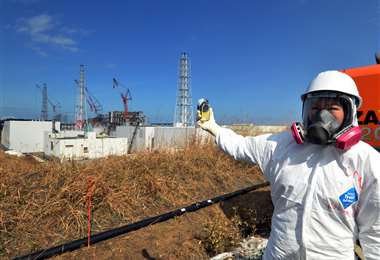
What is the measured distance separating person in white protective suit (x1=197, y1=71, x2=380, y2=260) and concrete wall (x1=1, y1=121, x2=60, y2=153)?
46491 mm

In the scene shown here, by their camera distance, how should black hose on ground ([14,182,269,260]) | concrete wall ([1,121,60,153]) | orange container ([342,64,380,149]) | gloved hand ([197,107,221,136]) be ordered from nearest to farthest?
gloved hand ([197,107,221,136])
black hose on ground ([14,182,269,260])
orange container ([342,64,380,149])
concrete wall ([1,121,60,153])

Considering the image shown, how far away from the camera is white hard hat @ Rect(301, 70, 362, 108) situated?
1542mm

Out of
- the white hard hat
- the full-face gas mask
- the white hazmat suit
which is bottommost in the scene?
the white hazmat suit

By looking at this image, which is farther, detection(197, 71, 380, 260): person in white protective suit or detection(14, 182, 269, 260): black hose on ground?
detection(14, 182, 269, 260): black hose on ground

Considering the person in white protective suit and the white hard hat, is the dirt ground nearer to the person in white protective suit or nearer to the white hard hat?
the person in white protective suit

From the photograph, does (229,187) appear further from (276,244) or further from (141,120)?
(141,120)

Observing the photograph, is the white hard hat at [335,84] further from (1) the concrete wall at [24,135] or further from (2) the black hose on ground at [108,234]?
(1) the concrete wall at [24,135]

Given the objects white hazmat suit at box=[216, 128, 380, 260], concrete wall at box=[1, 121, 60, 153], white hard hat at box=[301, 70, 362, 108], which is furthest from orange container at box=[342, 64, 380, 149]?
concrete wall at box=[1, 121, 60, 153]

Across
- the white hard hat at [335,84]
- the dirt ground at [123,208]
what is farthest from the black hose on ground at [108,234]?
the white hard hat at [335,84]

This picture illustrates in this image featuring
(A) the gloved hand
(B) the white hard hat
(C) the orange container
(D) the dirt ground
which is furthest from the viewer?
(C) the orange container

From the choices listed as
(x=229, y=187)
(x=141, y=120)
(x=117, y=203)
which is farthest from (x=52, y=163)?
(x=141, y=120)

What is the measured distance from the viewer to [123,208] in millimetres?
3887

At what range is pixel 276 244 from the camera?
1652 mm

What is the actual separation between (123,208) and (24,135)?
1913 inches
